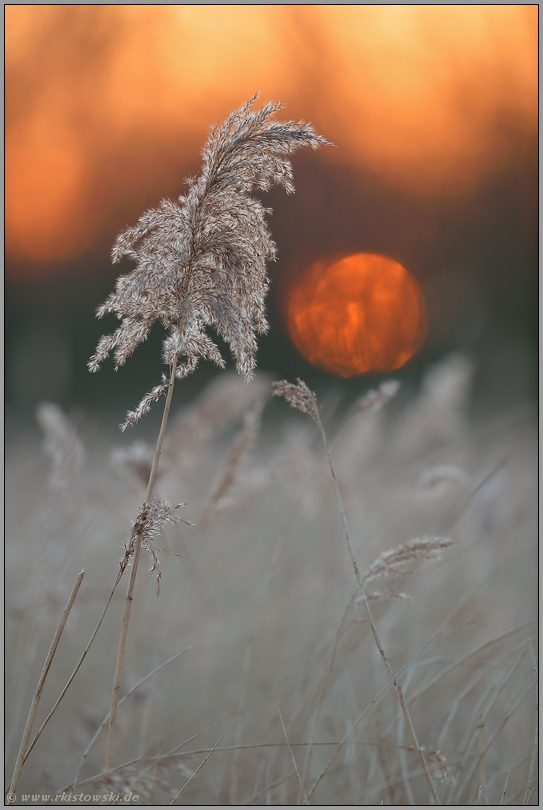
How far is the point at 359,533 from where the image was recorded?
10.2 feet

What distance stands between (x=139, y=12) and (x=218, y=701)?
288 cm

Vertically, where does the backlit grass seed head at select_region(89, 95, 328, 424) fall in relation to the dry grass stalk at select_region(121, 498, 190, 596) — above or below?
above

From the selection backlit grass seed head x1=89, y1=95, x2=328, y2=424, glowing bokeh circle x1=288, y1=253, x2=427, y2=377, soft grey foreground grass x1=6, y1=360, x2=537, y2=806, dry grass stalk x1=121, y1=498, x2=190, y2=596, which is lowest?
soft grey foreground grass x1=6, y1=360, x2=537, y2=806

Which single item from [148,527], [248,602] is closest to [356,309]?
[248,602]

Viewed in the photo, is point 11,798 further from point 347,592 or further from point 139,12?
point 139,12

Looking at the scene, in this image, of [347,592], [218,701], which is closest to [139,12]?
[347,592]

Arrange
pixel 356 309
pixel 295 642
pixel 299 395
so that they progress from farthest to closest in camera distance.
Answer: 1. pixel 356 309
2. pixel 295 642
3. pixel 299 395

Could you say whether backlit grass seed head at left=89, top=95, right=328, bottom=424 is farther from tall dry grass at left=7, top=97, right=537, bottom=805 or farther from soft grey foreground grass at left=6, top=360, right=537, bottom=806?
soft grey foreground grass at left=6, top=360, right=537, bottom=806

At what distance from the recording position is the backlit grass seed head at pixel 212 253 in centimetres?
88

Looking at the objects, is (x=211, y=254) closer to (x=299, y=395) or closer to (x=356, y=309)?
(x=299, y=395)

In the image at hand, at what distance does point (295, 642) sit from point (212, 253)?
2.04 m

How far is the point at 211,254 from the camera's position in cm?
92

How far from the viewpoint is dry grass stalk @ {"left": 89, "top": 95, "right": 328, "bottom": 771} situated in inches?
34.5

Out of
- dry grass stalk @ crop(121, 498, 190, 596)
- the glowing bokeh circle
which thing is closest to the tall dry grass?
dry grass stalk @ crop(121, 498, 190, 596)
